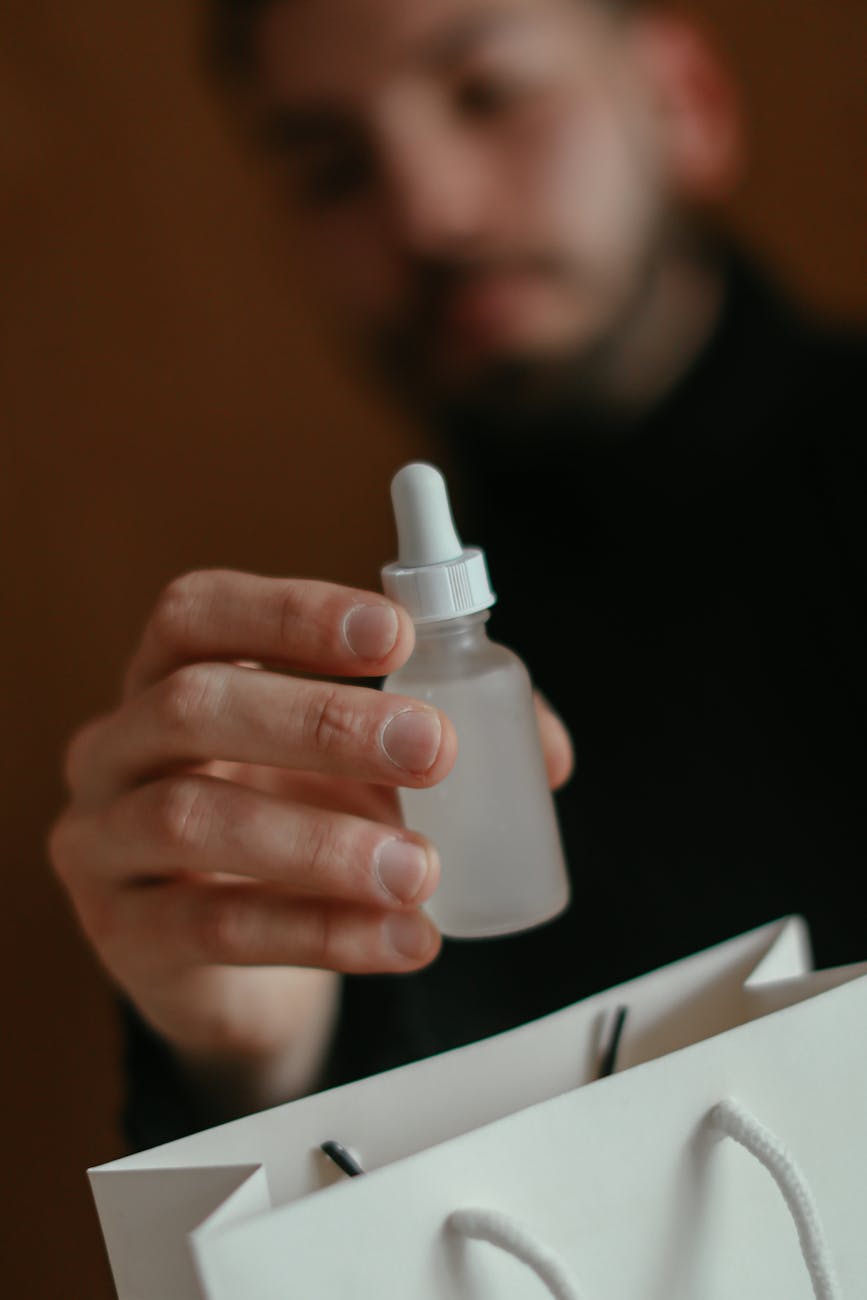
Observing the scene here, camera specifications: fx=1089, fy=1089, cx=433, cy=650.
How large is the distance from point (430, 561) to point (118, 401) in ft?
2.13

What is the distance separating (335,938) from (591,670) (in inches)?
25.5

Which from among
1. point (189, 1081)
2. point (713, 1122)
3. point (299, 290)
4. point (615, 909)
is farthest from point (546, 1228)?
point (299, 290)

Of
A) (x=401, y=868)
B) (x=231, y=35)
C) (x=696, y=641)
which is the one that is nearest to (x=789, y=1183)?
(x=401, y=868)

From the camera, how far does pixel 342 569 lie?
3.21ft

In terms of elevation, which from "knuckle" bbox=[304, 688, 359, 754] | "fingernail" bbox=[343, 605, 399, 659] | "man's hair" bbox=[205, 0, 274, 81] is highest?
"man's hair" bbox=[205, 0, 274, 81]

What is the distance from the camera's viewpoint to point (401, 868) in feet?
1.20

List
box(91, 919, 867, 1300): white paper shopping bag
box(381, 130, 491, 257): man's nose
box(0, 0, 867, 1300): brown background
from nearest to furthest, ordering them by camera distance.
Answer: box(91, 919, 867, 1300): white paper shopping bag → box(0, 0, 867, 1300): brown background → box(381, 130, 491, 257): man's nose

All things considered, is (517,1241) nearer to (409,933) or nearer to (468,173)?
(409,933)

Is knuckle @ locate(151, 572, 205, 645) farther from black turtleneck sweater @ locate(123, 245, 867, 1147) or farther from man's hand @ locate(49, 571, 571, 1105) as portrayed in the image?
black turtleneck sweater @ locate(123, 245, 867, 1147)

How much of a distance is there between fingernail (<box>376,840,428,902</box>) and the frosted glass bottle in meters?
0.04

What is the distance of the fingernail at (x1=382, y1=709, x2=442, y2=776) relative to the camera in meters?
0.35

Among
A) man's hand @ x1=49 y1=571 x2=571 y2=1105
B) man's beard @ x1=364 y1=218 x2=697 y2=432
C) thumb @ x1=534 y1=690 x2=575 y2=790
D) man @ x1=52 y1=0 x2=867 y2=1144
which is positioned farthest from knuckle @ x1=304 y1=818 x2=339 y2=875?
man's beard @ x1=364 y1=218 x2=697 y2=432

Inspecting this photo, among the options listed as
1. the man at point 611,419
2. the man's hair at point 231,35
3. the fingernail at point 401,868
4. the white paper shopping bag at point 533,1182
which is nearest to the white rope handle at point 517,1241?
the white paper shopping bag at point 533,1182

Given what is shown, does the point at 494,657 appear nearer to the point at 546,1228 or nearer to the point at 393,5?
the point at 546,1228
